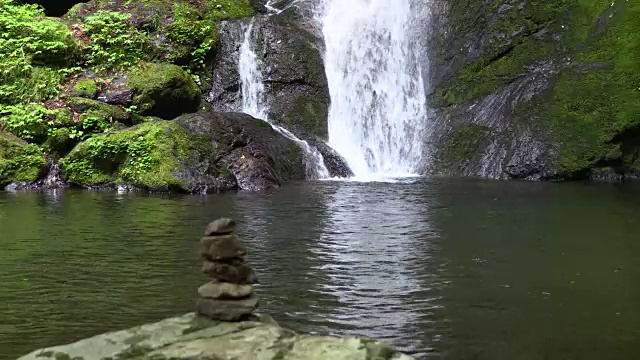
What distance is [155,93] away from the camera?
57.6ft

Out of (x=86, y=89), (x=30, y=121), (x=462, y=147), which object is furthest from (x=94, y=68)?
(x=462, y=147)

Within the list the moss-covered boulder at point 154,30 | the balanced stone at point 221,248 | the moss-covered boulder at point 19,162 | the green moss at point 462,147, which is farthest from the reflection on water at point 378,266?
the moss-covered boulder at point 154,30

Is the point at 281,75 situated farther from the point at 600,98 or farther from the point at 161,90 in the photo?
the point at 600,98

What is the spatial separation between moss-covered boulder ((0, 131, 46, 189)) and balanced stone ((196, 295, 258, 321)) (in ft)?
42.2

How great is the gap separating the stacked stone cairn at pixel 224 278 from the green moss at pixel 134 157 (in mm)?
10076

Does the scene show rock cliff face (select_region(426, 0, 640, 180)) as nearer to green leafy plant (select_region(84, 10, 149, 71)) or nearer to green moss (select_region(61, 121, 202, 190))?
green moss (select_region(61, 121, 202, 190))

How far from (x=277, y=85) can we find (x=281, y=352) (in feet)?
57.8

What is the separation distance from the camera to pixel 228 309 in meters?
3.69

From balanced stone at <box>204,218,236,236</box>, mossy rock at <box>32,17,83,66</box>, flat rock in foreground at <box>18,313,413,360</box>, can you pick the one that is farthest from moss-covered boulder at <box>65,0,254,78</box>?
flat rock in foreground at <box>18,313,413,360</box>

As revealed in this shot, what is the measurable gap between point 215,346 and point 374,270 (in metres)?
3.29

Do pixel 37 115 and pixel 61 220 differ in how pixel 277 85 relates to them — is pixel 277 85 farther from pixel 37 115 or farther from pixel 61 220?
pixel 61 220

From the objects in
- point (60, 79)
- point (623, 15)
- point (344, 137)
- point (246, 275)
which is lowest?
point (246, 275)

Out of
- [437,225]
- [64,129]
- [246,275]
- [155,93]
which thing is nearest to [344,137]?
[155,93]

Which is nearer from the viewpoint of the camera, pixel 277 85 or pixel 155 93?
pixel 155 93
